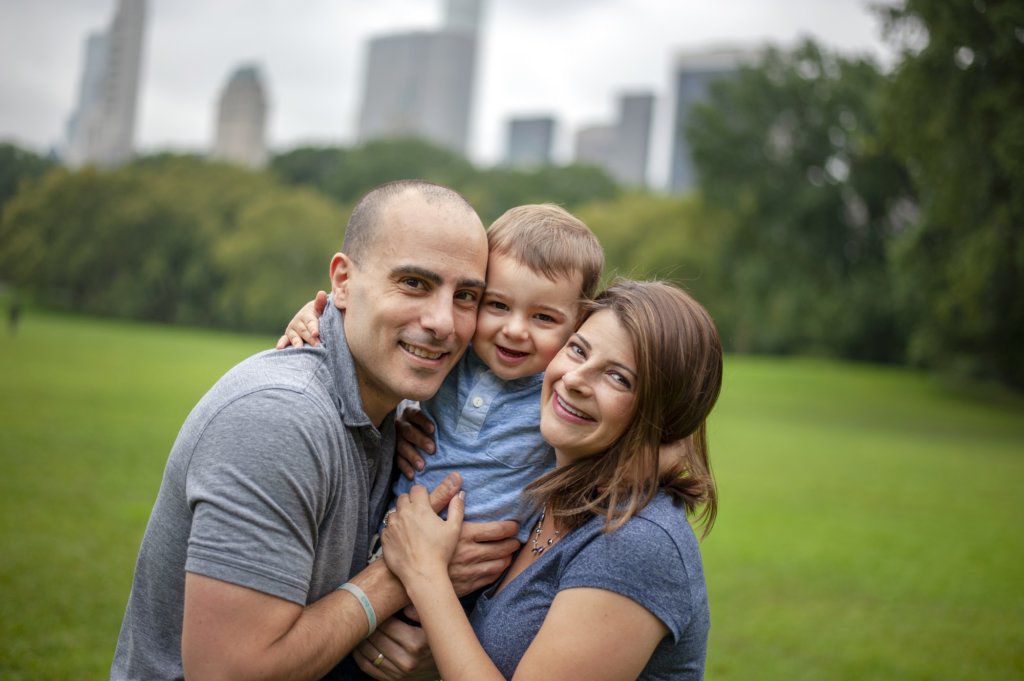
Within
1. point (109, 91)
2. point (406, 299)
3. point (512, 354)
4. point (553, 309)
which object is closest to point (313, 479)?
point (406, 299)

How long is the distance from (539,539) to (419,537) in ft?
1.21

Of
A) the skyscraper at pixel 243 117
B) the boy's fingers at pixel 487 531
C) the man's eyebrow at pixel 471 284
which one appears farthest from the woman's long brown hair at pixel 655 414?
the skyscraper at pixel 243 117

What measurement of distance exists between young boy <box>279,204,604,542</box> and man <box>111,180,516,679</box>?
0.17 metres

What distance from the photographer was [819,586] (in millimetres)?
9828

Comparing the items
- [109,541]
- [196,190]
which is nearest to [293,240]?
[196,190]

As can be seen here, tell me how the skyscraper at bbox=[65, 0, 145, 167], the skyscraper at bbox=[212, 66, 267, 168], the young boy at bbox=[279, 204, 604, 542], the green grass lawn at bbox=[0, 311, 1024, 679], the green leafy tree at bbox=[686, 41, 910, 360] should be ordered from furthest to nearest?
the skyscraper at bbox=[212, 66, 267, 168] < the green leafy tree at bbox=[686, 41, 910, 360] < the skyscraper at bbox=[65, 0, 145, 167] < the green grass lawn at bbox=[0, 311, 1024, 679] < the young boy at bbox=[279, 204, 604, 542]

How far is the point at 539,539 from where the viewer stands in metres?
2.75

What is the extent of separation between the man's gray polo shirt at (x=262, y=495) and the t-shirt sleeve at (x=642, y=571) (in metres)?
0.70

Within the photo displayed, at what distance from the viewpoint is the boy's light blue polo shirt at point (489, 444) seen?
9.51ft

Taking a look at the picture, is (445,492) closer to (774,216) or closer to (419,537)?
(419,537)

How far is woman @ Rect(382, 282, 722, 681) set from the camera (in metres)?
2.28

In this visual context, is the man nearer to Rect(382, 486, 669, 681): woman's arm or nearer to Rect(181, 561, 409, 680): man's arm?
Rect(181, 561, 409, 680): man's arm

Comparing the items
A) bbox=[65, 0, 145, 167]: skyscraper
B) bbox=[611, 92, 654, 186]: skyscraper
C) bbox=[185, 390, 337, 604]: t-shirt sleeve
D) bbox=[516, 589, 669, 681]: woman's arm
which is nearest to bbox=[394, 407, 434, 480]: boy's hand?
bbox=[185, 390, 337, 604]: t-shirt sleeve

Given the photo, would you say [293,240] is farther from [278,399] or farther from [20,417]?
[278,399]
